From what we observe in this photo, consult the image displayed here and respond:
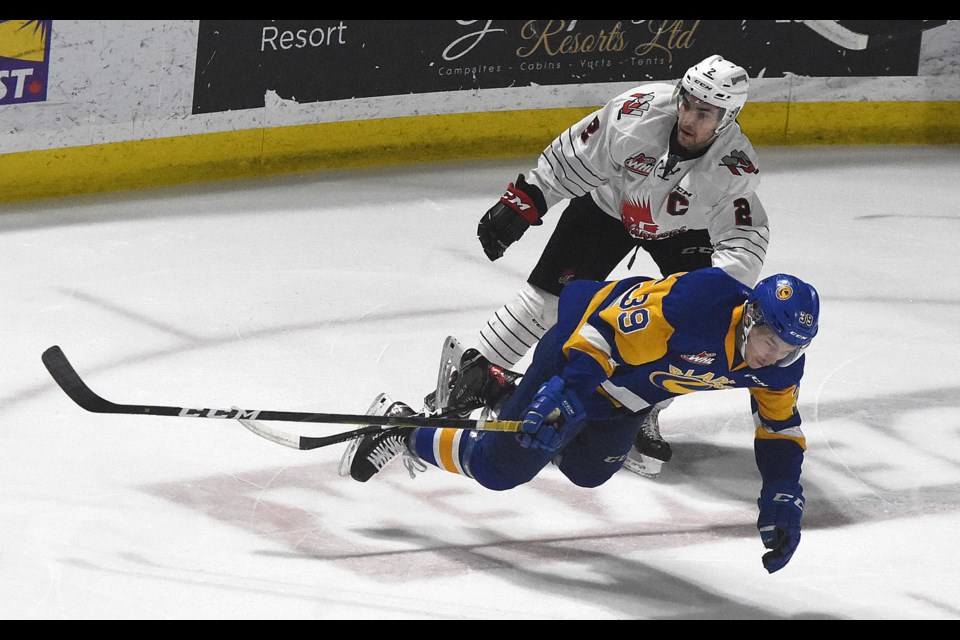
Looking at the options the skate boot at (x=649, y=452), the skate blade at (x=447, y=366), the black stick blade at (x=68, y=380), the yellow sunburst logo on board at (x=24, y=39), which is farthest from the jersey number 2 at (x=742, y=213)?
the yellow sunburst logo on board at (x=24, y=39)

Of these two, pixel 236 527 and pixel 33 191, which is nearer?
pixel 236 527

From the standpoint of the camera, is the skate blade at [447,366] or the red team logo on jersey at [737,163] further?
the skate blade at [447,366]

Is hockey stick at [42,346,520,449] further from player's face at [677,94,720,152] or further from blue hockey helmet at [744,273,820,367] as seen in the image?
Answer: player's face at [677,94,720,152]

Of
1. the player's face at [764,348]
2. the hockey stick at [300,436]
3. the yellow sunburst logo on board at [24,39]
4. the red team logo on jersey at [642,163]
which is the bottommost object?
the hockey stick at [300,436]

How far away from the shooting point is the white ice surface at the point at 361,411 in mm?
3355

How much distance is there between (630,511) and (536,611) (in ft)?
2.32

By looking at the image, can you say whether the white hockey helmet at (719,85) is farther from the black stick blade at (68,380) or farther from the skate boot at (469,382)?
the black stick blade at (68,380)

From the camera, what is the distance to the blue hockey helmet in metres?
3.06

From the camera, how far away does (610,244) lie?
162 inches

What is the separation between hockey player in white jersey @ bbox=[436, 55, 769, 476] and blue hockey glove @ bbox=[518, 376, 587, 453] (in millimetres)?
773

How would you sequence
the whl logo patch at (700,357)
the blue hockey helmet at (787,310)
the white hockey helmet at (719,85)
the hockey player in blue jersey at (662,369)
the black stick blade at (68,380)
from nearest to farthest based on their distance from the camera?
1. the blue hockey helmet at (787,310)
2. the hockey player in blue jersey at (662,369)
3. the whl logo patch at (700,357)
4. the black stick blade at (68,380)
5. the white hockey helmet at (719,85)

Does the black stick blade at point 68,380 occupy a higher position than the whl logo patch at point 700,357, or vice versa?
the whl logo patch at point 700,357
